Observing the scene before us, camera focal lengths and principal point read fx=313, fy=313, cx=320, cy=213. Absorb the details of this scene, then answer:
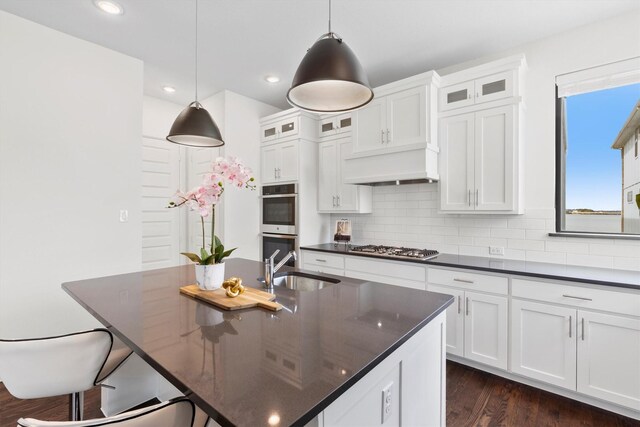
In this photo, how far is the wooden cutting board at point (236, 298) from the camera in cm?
137

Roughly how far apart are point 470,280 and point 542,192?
0.99 meters

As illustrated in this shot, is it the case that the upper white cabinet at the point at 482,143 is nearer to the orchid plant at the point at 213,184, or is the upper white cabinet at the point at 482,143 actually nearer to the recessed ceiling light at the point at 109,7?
the orchid plant at the point at 213,184

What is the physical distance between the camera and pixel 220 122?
12.7ft

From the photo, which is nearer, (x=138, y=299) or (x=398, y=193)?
(x=138, y=299)

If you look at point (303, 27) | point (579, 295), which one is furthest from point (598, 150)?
point (303, 27)

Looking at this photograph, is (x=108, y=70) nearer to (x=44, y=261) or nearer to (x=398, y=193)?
(x=44, y=261)

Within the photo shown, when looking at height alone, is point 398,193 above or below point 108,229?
above

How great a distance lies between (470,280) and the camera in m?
2.48

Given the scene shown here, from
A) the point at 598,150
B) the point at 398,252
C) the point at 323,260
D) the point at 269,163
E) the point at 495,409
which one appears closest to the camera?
the point at 495,409

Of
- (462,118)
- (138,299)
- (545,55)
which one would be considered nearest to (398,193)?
(462,118)

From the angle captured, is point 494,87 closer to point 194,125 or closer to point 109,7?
point 194,125

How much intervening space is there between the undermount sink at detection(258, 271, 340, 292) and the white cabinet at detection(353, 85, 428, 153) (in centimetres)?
163

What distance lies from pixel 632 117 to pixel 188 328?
10.9 feet

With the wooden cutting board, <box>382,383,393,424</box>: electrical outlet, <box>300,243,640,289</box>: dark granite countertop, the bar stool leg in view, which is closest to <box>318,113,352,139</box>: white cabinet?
<box>300,243,640,289</box>: dark granite countertop
